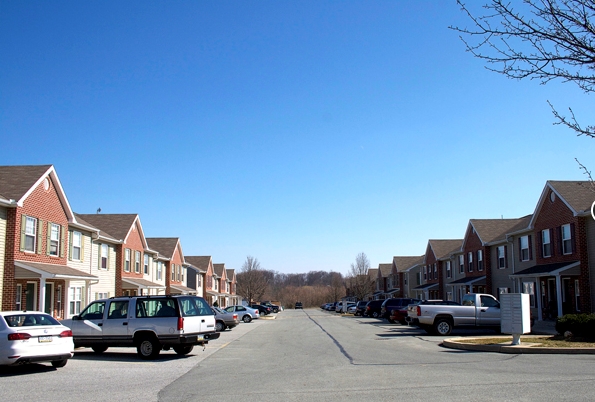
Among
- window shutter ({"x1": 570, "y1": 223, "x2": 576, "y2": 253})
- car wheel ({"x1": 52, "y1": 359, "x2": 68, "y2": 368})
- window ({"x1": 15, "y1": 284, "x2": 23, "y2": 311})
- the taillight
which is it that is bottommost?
car wheel ({"x1": 52, "y1": 359, "x2": 68, "y2": 368})

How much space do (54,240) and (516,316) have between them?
2038 centimetres

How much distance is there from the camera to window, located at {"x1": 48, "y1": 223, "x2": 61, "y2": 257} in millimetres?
25891

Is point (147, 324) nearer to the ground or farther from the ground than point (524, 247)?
nearer to the ground

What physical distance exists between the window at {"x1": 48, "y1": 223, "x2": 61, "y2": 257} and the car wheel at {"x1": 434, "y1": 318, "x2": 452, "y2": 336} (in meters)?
18.1

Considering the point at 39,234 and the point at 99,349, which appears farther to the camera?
the point at 39,234

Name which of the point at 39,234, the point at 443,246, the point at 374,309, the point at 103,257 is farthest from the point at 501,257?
the point at 39,234

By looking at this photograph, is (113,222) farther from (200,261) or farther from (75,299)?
(200,261)

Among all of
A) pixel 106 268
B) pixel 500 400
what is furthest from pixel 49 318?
pixel 106 268

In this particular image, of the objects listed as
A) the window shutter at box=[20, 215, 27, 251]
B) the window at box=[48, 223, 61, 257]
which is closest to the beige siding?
the window shutter at box=[20, 215, 27, 251]

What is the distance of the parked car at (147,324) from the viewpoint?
56.5 ft

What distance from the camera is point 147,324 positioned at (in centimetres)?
1744

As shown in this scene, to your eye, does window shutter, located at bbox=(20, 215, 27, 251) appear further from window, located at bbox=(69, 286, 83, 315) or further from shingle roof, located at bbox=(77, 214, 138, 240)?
shingle roof, located at bbox=(77, 214, 138, 240)

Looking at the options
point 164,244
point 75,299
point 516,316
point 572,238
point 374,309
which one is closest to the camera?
point 516,316

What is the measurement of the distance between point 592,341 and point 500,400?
447 inches
